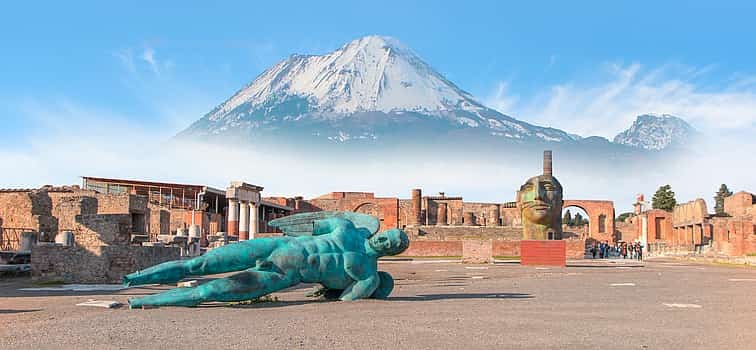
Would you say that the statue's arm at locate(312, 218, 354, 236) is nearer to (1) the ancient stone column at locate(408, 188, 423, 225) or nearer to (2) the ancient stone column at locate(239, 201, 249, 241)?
(2) the ancient stone column at locate(239, 201, 249, 241)

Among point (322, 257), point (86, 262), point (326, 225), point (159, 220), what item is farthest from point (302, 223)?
point (159, 220)

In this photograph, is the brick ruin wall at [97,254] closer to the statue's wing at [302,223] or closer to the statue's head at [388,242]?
the statue's wing at [302,223]

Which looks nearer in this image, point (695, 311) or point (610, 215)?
point (695, 311)

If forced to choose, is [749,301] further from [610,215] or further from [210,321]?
[610,215]

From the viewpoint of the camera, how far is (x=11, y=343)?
6551mm

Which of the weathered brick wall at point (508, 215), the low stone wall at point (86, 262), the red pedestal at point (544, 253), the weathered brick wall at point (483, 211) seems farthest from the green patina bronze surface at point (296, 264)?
the weathered brick wall at point (508, 215)

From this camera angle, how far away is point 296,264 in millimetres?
10164

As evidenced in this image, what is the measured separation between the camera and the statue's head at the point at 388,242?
Result: 10.9 meters

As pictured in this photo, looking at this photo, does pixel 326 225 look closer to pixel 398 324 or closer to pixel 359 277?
pixel 359 277

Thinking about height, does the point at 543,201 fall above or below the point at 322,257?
above

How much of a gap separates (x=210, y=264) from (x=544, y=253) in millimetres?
21687

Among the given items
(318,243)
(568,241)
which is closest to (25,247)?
(318,243)

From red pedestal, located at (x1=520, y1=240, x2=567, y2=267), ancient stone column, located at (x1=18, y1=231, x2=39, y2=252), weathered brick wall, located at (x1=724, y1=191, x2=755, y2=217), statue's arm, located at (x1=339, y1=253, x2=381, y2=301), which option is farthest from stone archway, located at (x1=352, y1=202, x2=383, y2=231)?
statue's arm, located at (x1=339, y1=253, x2=381, y2=301)

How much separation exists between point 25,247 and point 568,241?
97.2 feet
